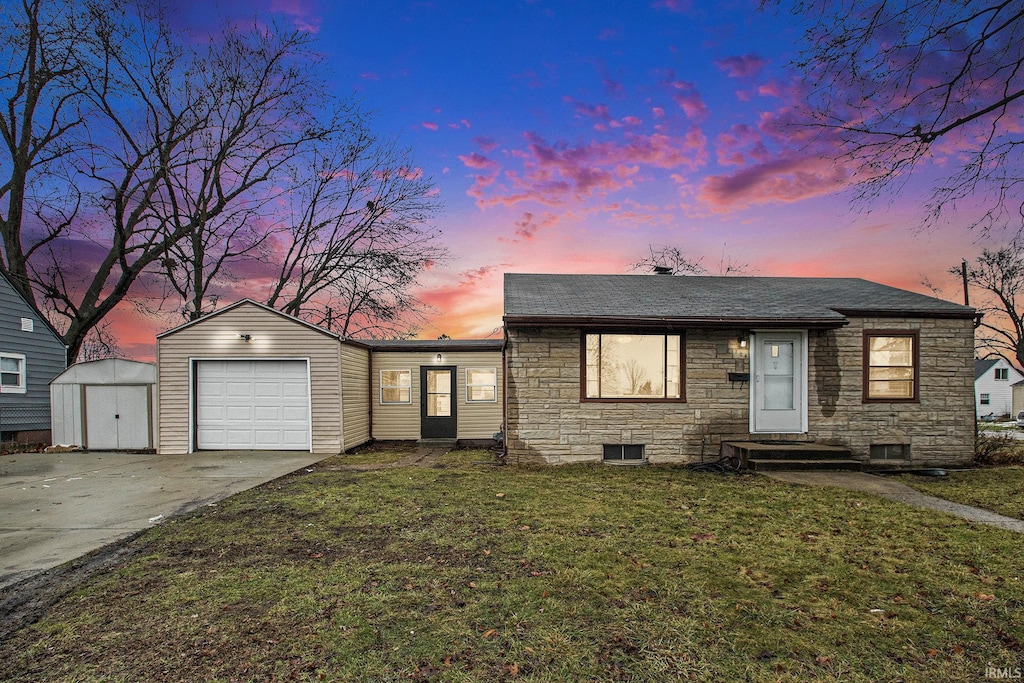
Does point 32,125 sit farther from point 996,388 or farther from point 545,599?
point 996,388

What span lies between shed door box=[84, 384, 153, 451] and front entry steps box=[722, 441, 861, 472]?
551 inches

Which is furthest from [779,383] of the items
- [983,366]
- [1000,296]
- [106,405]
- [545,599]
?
[983,366]

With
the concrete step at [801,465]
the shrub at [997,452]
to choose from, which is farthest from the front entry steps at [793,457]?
the shrub at [997,452]

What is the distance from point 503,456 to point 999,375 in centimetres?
5038

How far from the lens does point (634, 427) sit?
9.69 m

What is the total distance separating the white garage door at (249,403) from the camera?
11875 mm

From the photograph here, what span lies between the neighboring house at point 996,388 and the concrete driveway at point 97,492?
5204 cm

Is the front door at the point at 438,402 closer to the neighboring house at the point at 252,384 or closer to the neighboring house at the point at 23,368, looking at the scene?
the neighboring house at the point at 252,384

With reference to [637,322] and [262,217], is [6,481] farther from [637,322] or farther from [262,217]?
[262,217]

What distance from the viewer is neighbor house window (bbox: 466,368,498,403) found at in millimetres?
14578

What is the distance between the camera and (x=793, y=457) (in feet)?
29.5

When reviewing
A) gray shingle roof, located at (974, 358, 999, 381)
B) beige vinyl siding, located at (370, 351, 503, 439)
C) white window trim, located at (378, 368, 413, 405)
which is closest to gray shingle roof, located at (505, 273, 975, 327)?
beige vinyl siding, located at (370, 351, 503, 439)

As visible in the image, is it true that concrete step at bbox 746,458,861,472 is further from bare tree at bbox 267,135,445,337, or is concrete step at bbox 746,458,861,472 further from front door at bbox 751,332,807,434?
bare tree at bbox 267,135,445,337

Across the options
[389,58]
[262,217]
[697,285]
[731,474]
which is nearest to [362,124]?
[262,217]
